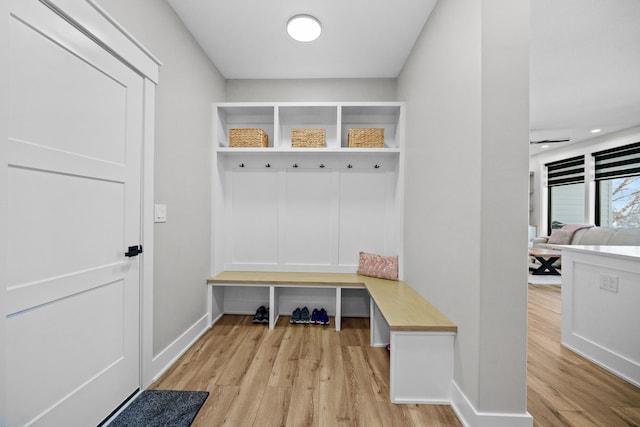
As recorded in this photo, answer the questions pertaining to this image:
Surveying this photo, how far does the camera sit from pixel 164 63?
1.96m

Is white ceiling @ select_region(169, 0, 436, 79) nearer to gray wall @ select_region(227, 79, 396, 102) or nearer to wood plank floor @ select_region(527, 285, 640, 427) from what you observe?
gray wall @ select_region(227, 79, 396, 102)

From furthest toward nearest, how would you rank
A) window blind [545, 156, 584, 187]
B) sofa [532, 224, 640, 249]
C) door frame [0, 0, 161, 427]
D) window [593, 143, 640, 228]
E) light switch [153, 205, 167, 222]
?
window blind [545, 156, 584, 187], window [593, 143, 640, 228], sofa [532, 224, 640, 249], light switch [153, 205, 167, 222], door frame [0, 0, 161, 427]

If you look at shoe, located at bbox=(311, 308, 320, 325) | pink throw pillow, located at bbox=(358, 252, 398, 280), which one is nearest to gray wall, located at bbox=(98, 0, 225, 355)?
shoe, located at bbox=(311, 308, 320, 325)

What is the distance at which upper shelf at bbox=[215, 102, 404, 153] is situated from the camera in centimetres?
283

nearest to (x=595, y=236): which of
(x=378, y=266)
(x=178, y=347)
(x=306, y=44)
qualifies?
(x=378, y=266)

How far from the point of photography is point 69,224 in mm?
1269

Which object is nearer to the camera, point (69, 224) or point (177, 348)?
point (69, 224)

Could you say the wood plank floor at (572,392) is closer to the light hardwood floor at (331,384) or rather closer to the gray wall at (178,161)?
the light hardwood floor at (331,384)

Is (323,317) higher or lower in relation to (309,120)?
lower

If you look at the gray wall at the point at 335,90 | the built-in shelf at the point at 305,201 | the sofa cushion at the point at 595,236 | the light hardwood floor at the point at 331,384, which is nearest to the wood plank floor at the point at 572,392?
the light hardwood floor at the point at 331,384

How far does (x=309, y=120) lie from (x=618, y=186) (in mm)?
6378

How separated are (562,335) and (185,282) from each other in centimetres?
342

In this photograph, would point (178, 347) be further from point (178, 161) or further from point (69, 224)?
point (178, 161)

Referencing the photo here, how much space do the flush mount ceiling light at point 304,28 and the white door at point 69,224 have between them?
4.02 ft
